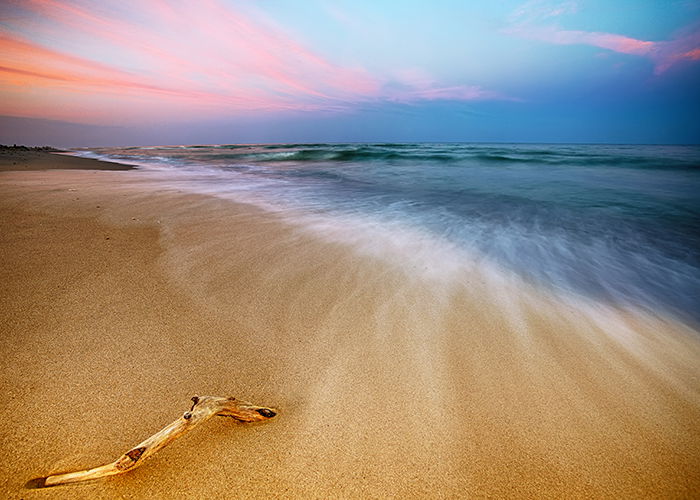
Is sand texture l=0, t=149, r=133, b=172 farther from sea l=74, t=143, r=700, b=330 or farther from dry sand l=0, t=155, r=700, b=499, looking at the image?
dry sand l=0, t=155, r=700, b=499

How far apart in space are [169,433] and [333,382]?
673 mm

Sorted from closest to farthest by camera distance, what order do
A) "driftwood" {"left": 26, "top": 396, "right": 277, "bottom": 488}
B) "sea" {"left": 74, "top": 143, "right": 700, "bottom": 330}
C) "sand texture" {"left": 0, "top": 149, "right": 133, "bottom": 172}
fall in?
"driftwood" {"left": 26, "top": 396, "right": 277, "bottom": 488}, "sea" {"left": 74, "top": 143, "right": 700, "bottom": 330}, "sand texture" {"left": 0, "top": 149, "right": 133, "bottom": 172}

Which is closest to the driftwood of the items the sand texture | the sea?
the sea

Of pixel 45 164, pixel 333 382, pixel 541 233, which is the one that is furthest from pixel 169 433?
pixel 45 164

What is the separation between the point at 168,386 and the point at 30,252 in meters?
2.13

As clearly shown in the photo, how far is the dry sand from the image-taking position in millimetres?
1064

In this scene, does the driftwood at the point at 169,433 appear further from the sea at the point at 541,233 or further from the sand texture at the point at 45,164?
the sand texture at the point at 45,164

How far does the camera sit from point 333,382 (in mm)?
1441

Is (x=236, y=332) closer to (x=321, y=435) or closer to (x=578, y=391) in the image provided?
(x=321, y=435)

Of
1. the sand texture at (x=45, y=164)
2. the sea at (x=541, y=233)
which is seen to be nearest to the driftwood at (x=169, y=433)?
the sea at (x=541, y=233)

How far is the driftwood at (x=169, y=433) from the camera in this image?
902 millimetres

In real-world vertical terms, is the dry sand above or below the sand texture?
below

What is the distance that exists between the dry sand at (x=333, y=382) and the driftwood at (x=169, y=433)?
0.04m

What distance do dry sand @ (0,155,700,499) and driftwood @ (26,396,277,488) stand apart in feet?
0.14
